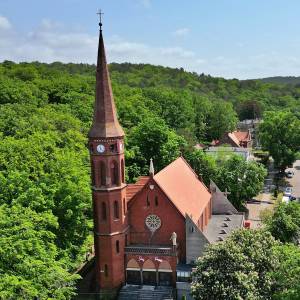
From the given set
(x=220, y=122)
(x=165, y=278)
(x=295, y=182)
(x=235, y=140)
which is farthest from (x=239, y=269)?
(x=220, y=122)

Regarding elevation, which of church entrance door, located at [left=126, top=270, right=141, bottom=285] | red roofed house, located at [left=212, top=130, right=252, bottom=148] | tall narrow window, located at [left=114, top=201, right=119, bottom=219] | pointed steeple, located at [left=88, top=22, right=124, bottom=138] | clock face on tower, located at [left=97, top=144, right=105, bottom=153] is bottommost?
church entrance door, located at [left=126, top=270, right=141, bottom=285]

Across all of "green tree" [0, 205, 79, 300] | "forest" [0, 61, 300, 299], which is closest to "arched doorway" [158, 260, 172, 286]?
"forest" [0, 61, 300, 299]

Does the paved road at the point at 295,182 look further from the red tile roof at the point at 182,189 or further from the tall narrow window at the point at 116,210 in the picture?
the tall narrow window at the point at 116,210

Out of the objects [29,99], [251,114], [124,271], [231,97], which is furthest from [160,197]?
[231,97]

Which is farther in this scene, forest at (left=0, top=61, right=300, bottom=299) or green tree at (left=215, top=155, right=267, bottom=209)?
green tree at (left=215, top=155, right=267, bottom=209)

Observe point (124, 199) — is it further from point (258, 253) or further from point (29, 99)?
point (29, 99)

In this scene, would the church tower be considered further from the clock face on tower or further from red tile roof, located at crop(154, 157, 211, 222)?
red tile roof, located at crop(154, 157, 211, 222)
